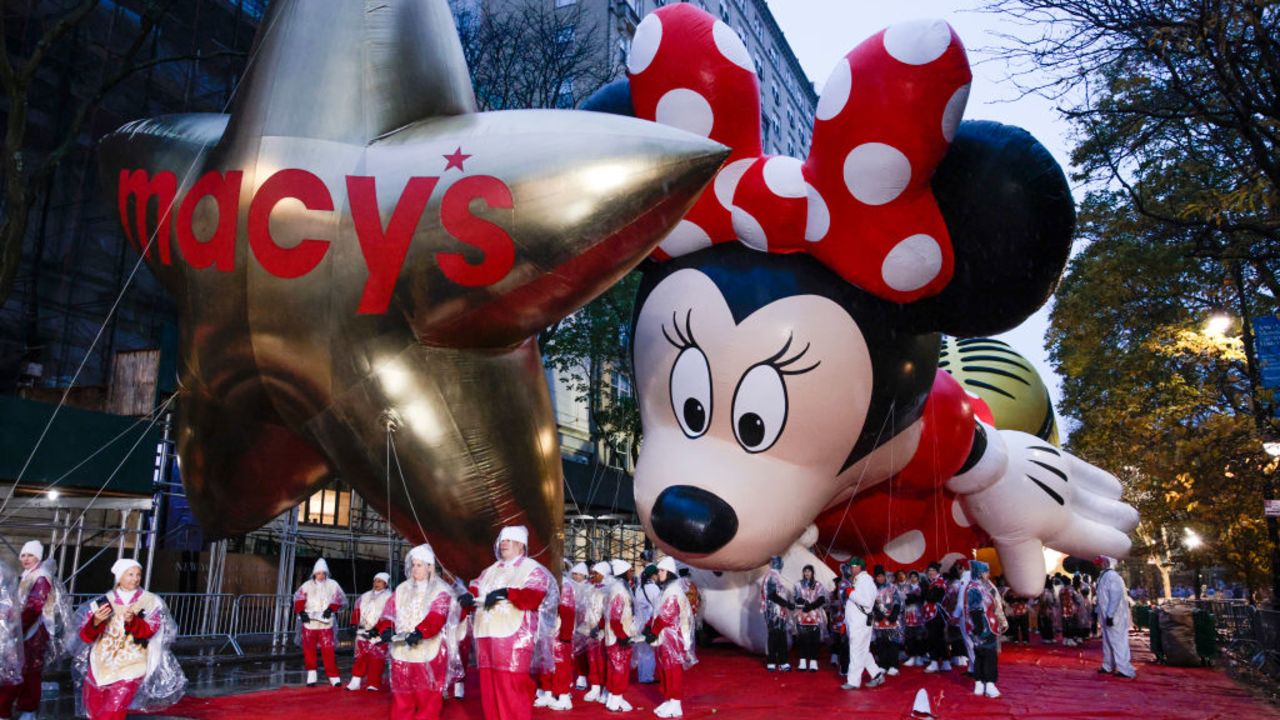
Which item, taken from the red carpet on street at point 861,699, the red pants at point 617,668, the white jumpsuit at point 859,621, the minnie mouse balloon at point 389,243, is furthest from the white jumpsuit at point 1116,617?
the minnie mouse balloon at point 389,243

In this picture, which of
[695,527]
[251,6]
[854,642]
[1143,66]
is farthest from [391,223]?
[251,6]

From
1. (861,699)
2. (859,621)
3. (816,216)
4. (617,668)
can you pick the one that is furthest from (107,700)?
(859,621)

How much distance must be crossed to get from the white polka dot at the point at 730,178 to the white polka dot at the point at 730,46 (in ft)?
2.52

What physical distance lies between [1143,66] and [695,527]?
20.8 feet

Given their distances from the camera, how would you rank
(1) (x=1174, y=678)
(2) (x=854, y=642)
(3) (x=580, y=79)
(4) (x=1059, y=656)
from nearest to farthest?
(2) (x=854, y=642)
(1) (x=1174, y=678)
(4) (x=1059, y=656)
(3) (x=580, y=79)

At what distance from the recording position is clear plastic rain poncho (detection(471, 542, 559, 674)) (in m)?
5.78

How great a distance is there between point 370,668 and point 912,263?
612 centimetres

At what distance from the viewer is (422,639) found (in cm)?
609

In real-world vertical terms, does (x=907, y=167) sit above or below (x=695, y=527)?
above

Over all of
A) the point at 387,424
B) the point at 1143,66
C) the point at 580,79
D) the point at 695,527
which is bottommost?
the point at 695,527

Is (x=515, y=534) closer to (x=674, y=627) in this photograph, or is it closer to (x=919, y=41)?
(x=674, y=627)

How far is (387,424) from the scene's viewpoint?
5855 mm

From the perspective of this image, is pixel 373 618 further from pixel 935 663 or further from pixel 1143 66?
pixel 1143 66

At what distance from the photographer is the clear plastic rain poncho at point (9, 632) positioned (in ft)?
20.1
